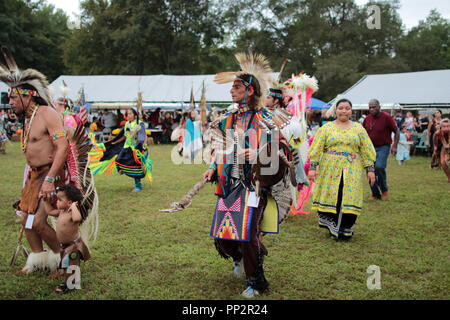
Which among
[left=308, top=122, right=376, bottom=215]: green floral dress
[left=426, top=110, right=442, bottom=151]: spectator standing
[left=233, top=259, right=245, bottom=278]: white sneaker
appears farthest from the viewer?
[left=426, top=110, right=442, bottom=151]: spectator standing

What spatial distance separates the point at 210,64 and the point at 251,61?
122ft

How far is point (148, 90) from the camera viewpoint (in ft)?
72.7

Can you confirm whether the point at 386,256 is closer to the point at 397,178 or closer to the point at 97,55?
the point at 397,178

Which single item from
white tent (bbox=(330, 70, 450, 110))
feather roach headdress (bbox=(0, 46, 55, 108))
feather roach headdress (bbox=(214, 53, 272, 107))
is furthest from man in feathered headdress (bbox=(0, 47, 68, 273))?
white tent (bbox=(330, 70, 450, 110))

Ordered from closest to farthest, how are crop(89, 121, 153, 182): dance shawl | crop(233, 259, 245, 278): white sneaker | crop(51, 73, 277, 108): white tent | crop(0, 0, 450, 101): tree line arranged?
crop(233, 259, 245, 278): white sneaker, crop(89, 121, 153, 182): dance shawl, crop(51, 73, 277, 108): white tent, crop(0, 0, 450, 101): tree line

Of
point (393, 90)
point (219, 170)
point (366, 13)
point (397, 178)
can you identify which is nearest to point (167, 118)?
point (393, 90)

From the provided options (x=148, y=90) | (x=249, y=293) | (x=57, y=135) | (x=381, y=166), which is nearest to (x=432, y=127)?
(x=381, y=166)

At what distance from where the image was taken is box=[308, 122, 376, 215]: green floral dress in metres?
4.43

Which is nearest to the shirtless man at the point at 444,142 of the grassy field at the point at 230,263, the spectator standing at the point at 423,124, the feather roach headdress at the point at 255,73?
the grassy field at the point at 230,263

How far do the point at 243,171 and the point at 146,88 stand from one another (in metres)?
20.5

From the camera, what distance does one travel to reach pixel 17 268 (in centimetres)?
360

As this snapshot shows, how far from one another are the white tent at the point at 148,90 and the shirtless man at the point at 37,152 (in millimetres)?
17532

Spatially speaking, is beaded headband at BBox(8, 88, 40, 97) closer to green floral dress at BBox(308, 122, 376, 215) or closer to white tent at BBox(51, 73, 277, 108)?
green floral dress at BBox(308, 122, 376, 215)

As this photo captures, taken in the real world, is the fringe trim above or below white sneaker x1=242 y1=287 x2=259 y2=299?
above
